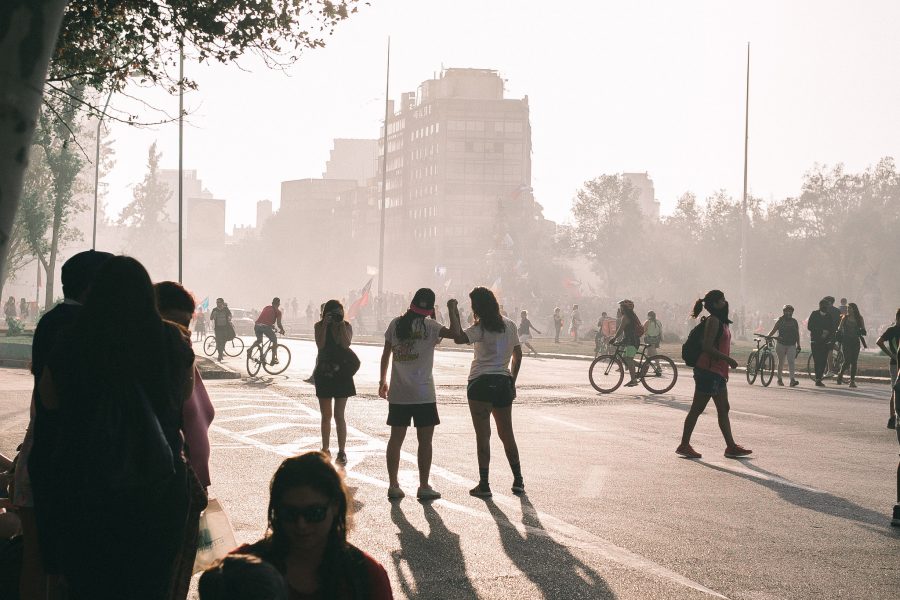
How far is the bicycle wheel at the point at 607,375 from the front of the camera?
21.9 meters

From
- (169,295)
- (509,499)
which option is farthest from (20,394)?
(169,295)

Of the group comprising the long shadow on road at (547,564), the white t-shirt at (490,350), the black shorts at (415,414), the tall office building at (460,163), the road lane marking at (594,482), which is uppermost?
the tall office building at (460,163)

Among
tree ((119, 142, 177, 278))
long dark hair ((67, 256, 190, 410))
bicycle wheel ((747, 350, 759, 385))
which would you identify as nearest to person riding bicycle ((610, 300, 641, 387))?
bicycle wheel ((747, 350, 759, 385))

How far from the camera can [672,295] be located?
90.6m

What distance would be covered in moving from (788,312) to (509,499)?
53.2 ft

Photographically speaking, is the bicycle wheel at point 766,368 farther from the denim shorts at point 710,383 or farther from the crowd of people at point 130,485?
the crowd of people at point 130,485

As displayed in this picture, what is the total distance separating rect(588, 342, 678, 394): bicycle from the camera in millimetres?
21766

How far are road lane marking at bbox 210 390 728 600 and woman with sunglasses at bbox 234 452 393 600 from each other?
331cm

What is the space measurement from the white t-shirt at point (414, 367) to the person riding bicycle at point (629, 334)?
1282 cm

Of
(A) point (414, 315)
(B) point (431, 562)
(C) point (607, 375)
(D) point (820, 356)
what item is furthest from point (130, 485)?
(D) point (820, 356)

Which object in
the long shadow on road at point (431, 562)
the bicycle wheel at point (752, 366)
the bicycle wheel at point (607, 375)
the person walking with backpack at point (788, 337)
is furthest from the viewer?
the bicycle wheel at point (752, 366)

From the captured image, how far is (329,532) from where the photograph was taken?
324 cm

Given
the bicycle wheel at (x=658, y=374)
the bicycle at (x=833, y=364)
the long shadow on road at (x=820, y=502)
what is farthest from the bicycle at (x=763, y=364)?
the long shadow on road at (x=820, y=502)

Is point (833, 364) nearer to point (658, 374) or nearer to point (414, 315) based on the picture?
point (658, 374)
